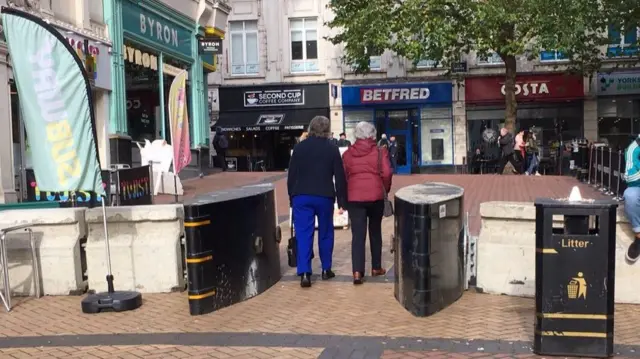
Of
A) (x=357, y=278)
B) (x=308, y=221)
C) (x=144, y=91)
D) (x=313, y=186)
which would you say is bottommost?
(x=357, y=278)

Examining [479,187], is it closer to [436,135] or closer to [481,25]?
[481,25]

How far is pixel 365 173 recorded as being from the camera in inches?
277

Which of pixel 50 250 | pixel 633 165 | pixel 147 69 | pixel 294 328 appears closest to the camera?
pixel 294 328

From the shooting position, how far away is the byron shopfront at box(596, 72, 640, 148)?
1106 inches

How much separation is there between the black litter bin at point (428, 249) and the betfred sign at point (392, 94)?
23788 mm

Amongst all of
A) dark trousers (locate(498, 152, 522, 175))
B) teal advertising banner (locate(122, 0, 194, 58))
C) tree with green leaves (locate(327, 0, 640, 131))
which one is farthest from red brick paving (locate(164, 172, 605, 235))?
tree with green leaves (locate(327, 0, 640, 131))

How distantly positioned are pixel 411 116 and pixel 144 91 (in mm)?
14471

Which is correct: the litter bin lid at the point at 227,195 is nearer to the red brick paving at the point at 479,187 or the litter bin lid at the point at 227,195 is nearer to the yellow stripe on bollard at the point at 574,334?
the yellow stripe on bollard at the point at 574,334

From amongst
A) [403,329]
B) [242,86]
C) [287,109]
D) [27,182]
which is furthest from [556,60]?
[403,329]

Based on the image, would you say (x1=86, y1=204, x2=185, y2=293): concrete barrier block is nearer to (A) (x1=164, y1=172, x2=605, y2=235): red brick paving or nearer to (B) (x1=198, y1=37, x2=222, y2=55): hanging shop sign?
(A) (x1=164, y1=172, x2=605, y2=235): red brick paving

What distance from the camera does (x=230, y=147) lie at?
31.9m

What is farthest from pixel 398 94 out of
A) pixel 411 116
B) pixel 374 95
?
pixel 411 116

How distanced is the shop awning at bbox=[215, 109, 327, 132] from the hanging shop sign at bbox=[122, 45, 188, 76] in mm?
10220

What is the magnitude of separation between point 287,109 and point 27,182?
18.5 meters
